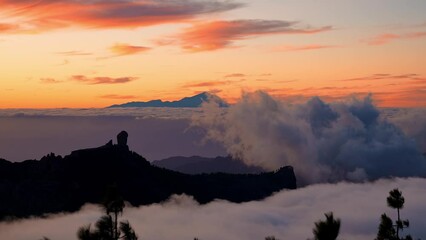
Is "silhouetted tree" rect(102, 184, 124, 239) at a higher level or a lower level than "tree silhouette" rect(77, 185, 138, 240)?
higher

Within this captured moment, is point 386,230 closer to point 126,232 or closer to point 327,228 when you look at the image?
point 126,232

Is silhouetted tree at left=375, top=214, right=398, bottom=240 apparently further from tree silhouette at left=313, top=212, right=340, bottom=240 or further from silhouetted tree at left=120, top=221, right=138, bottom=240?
tree silhouette at left=313, top=212, right=340, bottom=240

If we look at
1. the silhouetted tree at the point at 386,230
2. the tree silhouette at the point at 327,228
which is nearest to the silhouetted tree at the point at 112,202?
the tree silhouette at the point at 327,228

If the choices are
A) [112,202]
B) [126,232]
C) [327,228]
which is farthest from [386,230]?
[327,228]

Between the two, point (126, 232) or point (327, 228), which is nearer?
point (327, 228)

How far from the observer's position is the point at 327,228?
4756 centimetres

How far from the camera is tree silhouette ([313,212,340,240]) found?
47312mm

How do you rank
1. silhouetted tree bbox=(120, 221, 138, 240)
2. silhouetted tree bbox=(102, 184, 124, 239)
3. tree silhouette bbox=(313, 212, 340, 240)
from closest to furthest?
tree silhouette bbox=(313, 212, 340, 240)
silhouetted tree bbox=(120, 221, 138, 240)
silhouetted tree bbox=(102, 184, 124, 239)

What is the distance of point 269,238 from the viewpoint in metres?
52.8

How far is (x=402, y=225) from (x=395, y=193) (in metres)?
12.1

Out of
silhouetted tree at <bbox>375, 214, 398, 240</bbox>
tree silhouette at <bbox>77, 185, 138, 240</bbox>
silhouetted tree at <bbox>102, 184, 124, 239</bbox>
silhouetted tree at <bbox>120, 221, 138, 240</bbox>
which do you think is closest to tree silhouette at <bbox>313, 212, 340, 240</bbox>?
tree silhouette at <bbox>77, 185, 138, 240</bbox>

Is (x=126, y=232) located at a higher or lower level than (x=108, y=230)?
lower

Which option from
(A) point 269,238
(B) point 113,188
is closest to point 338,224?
(A) point 269,238

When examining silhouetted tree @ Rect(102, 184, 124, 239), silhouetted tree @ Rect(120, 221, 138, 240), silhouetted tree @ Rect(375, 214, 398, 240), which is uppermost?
silhouetted tree @ Rect(102, 184, 124, 239)
